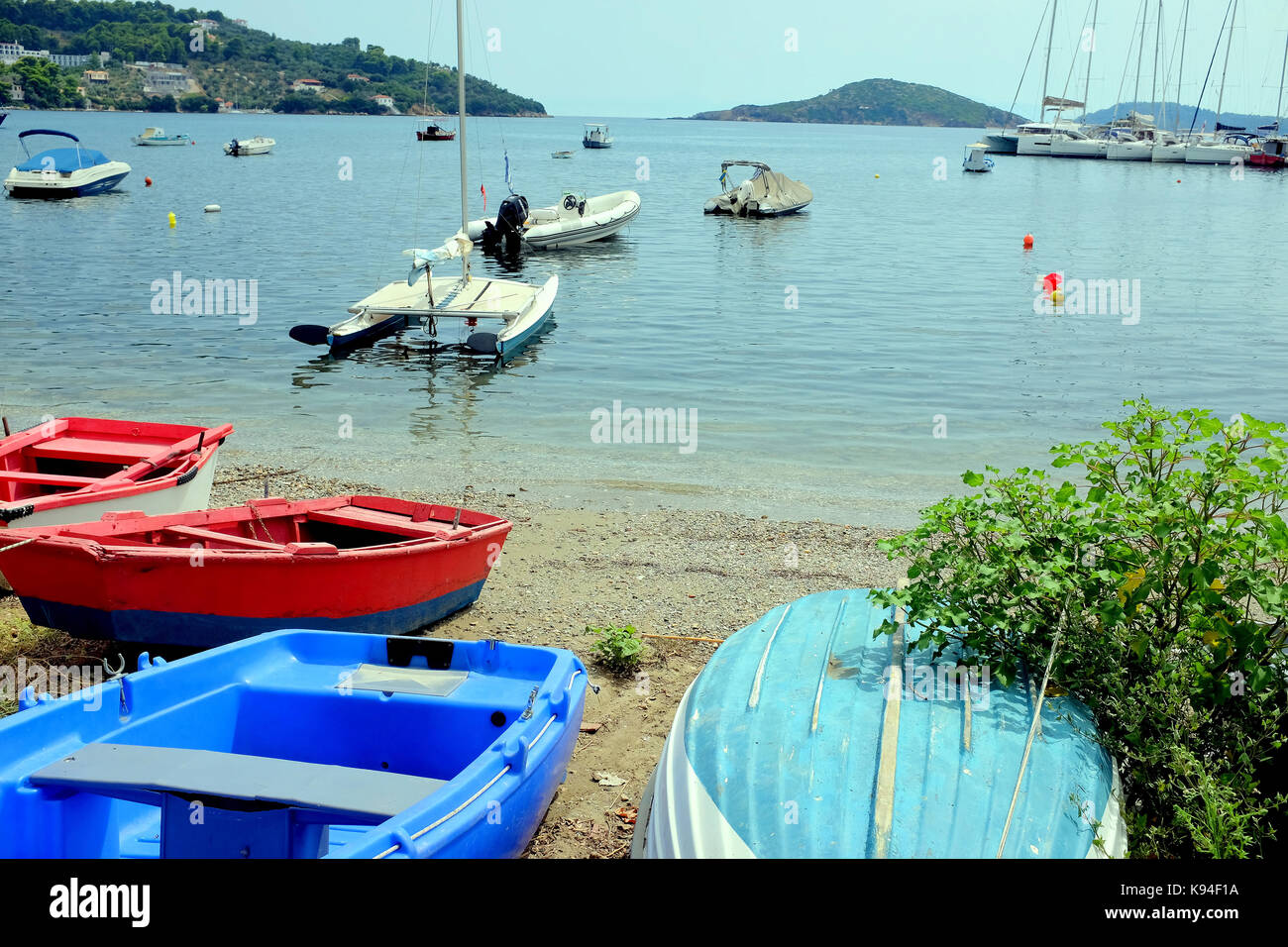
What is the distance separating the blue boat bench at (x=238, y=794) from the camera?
4059 mm

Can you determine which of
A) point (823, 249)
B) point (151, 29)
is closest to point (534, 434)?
point (823, 249)

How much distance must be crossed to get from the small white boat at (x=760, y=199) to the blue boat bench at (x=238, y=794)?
140ft

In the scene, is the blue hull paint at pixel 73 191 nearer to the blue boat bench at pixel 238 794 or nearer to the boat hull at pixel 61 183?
the boat hull at pixel 61 183

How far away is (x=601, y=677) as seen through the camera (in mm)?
7062

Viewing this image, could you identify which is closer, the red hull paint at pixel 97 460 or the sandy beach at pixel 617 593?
A: the sandy beach at pixel 617 593

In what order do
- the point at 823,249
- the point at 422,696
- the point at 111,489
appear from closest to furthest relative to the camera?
the point at 422,696, the point at 111,489, the point at 823,249

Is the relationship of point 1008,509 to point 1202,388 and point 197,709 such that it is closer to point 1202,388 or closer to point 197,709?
point 197,709

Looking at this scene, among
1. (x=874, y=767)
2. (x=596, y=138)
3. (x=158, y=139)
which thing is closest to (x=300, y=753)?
(x=874, y=767)

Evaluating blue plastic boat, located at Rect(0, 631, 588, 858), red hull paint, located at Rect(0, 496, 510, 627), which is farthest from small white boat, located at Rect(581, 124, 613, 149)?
blue plastic boat, located at Rect(0, 631, 588, 858)

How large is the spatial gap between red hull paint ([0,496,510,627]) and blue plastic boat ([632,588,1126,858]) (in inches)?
125

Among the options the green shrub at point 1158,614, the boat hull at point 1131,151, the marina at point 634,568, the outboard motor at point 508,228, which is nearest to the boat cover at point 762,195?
the outboard motor at point 508,228

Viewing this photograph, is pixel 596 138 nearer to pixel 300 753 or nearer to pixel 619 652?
pixel 619 652

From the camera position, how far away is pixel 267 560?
6.68 metres

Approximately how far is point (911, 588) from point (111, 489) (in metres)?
6.32
